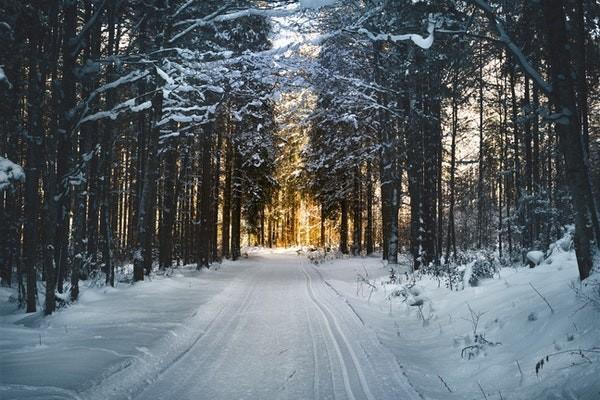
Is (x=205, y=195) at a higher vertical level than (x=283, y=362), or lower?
higher

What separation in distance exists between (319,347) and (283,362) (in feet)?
2.93

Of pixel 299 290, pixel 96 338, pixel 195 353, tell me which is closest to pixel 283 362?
pixel 195 353

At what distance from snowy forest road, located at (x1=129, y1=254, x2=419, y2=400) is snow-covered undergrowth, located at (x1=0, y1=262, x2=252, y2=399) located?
40cm

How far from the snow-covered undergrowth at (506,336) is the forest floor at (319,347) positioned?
2 cm

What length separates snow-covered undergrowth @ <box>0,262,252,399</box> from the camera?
4750mm

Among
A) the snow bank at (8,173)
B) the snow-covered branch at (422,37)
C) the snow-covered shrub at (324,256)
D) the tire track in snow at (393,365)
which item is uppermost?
the snow-covered branch at (422,37)

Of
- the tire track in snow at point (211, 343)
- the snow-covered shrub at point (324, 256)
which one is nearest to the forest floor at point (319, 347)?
the tire track in snow at point (211, 343)

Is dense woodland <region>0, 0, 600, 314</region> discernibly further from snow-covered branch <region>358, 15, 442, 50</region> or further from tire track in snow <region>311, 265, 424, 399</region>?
tire track in snow <region>311, 265, 424, 399</region>

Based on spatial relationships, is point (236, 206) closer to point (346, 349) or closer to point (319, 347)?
point (319, 347)

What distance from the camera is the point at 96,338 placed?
6746 mm

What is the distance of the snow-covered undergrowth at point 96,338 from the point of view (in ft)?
15.6

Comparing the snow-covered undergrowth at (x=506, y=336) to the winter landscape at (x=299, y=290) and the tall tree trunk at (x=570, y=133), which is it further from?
the tall tree trunk at (x=570, y=133)

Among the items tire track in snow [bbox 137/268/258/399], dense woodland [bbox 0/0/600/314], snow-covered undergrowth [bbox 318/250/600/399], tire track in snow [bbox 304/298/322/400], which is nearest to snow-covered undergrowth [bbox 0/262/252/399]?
tire track in snow [bbox 137/268/258/399]

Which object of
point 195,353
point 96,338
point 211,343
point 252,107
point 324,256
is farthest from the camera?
point 324,256
